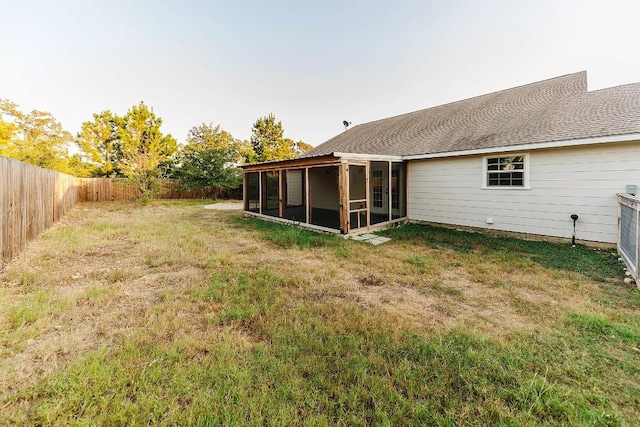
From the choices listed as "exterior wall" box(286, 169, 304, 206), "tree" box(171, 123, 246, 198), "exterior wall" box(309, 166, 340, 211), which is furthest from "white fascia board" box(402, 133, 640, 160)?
"tree" box(171, 123, 246, 198)

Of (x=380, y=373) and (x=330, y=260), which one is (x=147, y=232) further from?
(x=380, y=373)

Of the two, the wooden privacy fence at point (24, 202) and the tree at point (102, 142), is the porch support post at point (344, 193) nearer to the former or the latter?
the wooden privacy fence at point (24, 202)

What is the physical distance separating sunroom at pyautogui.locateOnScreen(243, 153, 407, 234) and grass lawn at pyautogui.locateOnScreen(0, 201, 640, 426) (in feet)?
10.2

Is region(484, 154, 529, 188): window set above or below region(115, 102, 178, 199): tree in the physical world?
below

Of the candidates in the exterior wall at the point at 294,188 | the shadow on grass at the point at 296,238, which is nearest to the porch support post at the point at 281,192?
the shadow on grass at the point at 296,238

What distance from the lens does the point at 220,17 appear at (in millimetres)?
10734

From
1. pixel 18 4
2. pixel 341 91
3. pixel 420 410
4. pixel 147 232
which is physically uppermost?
pixel 341 91

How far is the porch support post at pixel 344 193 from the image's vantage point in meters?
7.42

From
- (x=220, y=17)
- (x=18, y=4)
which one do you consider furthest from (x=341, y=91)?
(x=18, y=4)

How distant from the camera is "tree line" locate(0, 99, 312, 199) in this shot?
17125 mm

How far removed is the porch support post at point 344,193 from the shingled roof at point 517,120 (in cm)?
300

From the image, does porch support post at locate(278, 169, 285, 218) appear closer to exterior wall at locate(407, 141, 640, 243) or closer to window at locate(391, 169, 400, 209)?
window at locate(391, 169, 400, 209)

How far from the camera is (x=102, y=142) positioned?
2355 cm

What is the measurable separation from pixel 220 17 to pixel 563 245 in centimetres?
1382
